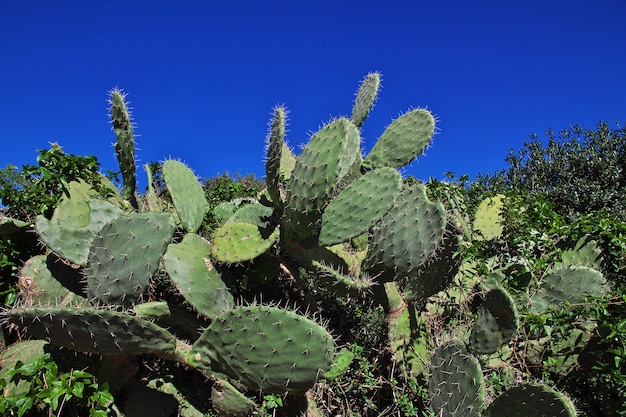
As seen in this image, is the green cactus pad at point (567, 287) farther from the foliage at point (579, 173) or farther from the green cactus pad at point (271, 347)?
the foliage at point (579, 173)

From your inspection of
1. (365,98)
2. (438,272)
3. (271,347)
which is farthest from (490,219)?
(271,347)

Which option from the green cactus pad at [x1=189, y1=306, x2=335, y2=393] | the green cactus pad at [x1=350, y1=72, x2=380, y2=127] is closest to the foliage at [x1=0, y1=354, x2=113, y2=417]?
the green cactus pad at [x1=189, y1=306, x2=335, y2=393]

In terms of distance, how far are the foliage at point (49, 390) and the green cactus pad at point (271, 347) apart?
21.7 inches

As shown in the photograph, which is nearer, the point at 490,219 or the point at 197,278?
the point at 197,278

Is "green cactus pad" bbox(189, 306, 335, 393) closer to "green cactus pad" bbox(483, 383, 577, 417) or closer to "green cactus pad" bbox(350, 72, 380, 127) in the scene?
"green cactus pad" bbox(483, 383, 577, 417)

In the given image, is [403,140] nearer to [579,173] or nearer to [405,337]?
[405,337]

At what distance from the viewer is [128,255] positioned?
2020 mm

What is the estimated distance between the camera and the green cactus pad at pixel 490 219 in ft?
12.1

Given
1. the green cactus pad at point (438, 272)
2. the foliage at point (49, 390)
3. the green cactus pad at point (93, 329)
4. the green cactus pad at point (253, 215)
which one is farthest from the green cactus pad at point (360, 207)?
the foliage at point (49, 390)

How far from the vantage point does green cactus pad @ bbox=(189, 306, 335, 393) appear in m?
→ 1.80

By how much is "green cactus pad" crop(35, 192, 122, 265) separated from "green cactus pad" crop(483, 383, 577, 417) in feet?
6.61

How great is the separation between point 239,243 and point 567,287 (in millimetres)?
1920

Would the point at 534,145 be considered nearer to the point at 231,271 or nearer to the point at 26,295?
the point at 231,271

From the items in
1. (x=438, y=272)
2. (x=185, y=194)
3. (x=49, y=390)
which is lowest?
(x=49, y=390)
